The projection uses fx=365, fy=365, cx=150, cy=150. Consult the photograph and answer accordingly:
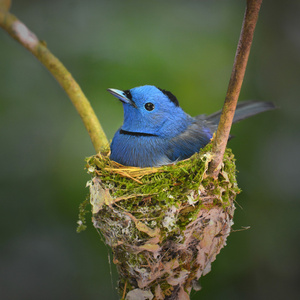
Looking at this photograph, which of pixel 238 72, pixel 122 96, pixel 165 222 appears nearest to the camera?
pixel 238 72

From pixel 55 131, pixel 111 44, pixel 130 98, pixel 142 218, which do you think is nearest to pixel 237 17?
pixel 111 44

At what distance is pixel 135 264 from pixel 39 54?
1204 mm

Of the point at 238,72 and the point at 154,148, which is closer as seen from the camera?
the point at 238,72

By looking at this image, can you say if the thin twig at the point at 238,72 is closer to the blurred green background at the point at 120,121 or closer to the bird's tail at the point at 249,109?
the bird's tail at the point at 249,109

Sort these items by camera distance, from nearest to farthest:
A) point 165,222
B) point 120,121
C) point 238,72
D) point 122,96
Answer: point 238,72 < point 165,222 < point 122,96 < point 120,121

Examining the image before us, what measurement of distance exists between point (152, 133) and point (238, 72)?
0.84 m

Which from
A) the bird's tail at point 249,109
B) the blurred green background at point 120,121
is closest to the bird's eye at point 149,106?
the bird's tail at point 249,109

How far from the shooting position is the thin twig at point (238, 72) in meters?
1.05

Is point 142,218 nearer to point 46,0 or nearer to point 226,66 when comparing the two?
point 226,66

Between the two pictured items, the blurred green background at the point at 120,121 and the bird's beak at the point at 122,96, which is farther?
the blurred green background at the point at 120,121

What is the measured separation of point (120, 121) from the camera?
2535 mm

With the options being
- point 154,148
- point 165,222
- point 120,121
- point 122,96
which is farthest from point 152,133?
point 120,121

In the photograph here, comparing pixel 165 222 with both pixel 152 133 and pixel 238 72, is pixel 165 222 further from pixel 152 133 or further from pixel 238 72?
pixel 238 72

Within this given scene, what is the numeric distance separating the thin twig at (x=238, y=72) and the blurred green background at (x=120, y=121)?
134 cm
